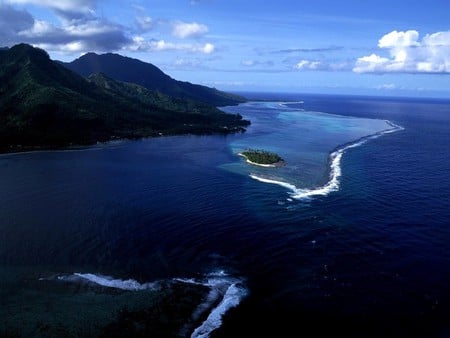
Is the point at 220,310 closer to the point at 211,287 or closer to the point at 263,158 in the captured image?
the point at 211,287

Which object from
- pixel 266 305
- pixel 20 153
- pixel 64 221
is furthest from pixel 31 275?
pixel 20 153

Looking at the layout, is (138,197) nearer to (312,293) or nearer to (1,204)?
(1,204)

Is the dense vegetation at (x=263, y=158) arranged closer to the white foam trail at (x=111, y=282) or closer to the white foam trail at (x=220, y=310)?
the white foam trail at (x=220, y=310)

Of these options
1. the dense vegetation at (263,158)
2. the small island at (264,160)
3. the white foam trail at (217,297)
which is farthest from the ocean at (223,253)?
the dense vegetation at (263,158)

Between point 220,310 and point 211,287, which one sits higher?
point 211,287

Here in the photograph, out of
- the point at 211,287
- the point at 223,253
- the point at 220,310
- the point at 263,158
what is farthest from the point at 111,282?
the point at 263,158

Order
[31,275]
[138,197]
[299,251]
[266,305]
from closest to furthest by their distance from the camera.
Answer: [266,305]
[31,275]
[299,251]
[138,197]
